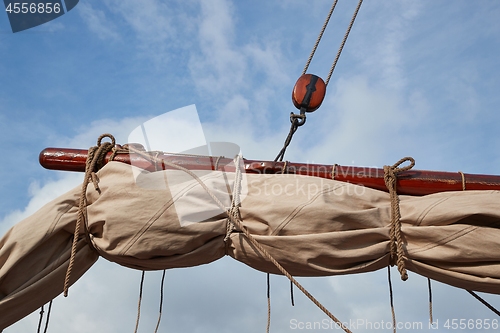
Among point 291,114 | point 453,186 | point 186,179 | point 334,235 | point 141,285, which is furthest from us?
point 291,114

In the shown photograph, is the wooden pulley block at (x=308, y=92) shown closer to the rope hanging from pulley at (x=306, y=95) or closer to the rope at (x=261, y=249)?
the rope hanging from pulley at (x=306, y=95)

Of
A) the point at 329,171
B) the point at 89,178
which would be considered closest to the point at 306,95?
the point at 329,171

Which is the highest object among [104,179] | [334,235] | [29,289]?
[104,179]

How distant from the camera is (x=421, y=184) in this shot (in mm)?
2361

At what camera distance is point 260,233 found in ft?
6.82

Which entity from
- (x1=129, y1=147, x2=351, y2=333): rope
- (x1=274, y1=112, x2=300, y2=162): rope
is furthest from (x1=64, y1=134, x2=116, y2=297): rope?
(x1=274, y1=112, x2=300, y2=162): rope

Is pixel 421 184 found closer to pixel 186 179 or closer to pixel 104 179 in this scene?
pixel 186 179

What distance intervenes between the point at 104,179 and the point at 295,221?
908 millimetres

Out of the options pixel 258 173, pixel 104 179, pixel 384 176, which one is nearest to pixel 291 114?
pixel 258 173

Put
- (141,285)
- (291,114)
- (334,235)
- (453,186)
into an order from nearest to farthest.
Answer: (334,235) < (453,186) < (141,285) < (291,114)

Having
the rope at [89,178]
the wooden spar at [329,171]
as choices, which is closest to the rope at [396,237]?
the wooden spar at [329,171]

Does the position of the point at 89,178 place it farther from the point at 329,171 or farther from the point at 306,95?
the point at 306,95

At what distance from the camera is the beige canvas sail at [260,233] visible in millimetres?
2031

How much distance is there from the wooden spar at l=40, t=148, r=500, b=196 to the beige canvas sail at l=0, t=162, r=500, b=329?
198 millimetres
